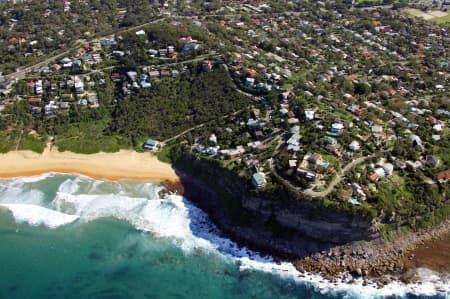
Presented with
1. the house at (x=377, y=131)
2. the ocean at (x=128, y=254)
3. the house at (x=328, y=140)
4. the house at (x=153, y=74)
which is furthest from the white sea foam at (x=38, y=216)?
the house at (x=377, y=131)

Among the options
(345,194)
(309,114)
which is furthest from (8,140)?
(345,194)

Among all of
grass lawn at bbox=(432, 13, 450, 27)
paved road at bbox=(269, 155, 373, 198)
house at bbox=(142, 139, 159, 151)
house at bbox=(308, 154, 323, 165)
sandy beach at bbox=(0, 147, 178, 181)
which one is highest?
house at bbox=(308, 154, 323, 165)

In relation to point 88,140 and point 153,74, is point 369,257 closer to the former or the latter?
point 88,140

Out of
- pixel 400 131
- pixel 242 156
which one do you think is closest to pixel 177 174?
pixel 242 156

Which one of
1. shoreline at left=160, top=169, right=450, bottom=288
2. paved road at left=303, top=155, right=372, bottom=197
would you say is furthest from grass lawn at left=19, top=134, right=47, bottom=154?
paved road at left=303, top=155, right=372, bottom=197

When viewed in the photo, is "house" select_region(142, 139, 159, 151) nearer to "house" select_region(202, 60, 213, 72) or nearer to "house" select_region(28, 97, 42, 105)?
"house" select_region(202, 60, 213, 72)

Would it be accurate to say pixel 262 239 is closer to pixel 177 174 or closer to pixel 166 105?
pixel 177 174
